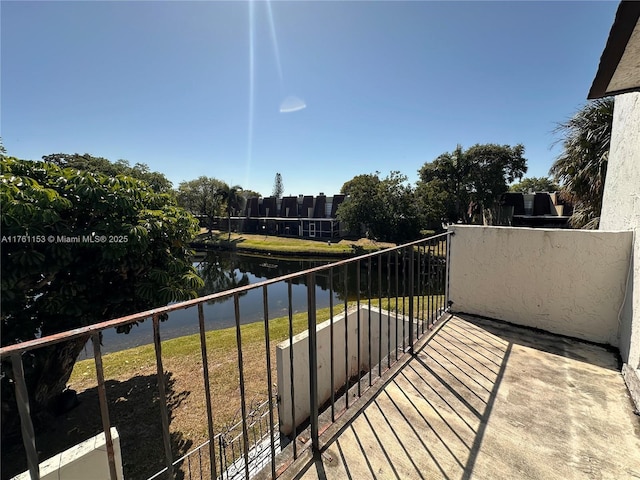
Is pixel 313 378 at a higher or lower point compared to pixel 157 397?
higher

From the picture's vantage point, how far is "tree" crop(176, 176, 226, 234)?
3459cm

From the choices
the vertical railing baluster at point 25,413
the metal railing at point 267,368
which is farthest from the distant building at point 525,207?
the vertical railing baluster at point 25,413

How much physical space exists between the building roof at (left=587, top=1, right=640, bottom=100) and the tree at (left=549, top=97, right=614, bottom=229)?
13.2 feet

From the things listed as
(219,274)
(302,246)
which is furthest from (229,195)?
(219,274)

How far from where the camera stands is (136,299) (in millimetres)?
4523

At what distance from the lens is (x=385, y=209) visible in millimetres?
20516

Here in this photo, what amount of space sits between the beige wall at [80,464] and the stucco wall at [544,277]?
394 cm

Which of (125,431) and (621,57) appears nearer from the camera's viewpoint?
(621,57)

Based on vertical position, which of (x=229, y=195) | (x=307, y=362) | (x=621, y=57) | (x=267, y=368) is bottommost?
(x=307, y=362)

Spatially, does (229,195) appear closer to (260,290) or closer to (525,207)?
(260,290)

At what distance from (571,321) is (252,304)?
460 inches

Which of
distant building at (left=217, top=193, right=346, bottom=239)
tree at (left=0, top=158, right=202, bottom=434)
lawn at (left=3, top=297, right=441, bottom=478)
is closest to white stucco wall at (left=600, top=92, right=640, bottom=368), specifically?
lawn at (left=3, top=297, right=441, bottom=478)

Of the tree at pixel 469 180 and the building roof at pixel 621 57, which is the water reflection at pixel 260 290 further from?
the tree at pixel 469 180

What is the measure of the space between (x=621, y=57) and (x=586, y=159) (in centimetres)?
493
